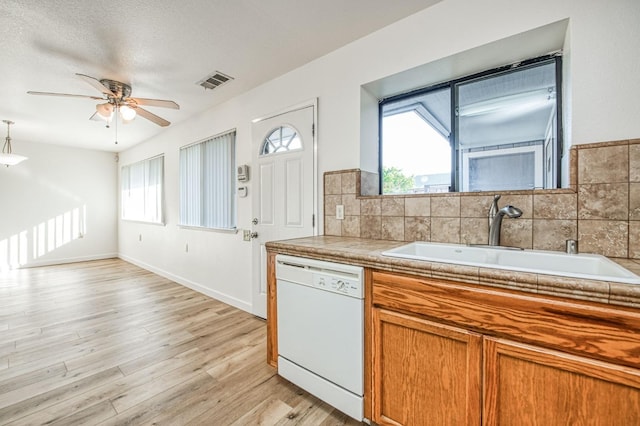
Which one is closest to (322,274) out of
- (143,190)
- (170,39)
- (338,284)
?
(338,284)

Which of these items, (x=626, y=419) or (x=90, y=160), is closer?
(x=626, y=419)

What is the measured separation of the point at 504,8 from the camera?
1535mm

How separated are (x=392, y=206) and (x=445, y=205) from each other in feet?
1.18

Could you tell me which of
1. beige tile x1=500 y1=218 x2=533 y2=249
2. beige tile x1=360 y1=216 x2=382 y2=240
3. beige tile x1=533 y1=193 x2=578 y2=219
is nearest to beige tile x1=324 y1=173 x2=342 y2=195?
beige tile x1=360 y1=216 x2=382 y2=240

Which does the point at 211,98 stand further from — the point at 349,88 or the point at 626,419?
the point at 626,419

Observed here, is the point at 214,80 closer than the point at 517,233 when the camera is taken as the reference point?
No

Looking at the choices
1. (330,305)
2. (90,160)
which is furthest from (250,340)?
(90,160)

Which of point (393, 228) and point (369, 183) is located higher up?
point (369, 183)

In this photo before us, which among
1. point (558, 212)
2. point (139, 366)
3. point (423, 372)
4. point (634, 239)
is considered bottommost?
point (139, 366)

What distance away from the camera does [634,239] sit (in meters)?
1.25

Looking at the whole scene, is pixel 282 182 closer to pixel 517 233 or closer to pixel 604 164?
pixel 517 233

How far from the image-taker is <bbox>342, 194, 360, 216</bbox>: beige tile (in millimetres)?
2145

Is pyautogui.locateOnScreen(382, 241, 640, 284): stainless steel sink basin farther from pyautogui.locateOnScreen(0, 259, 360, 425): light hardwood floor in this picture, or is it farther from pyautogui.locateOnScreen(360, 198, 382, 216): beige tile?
pyautogui.locateOnScreen(0, 259, 360, 425): light hardwood floor

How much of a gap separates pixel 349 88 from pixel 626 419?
224 cm
